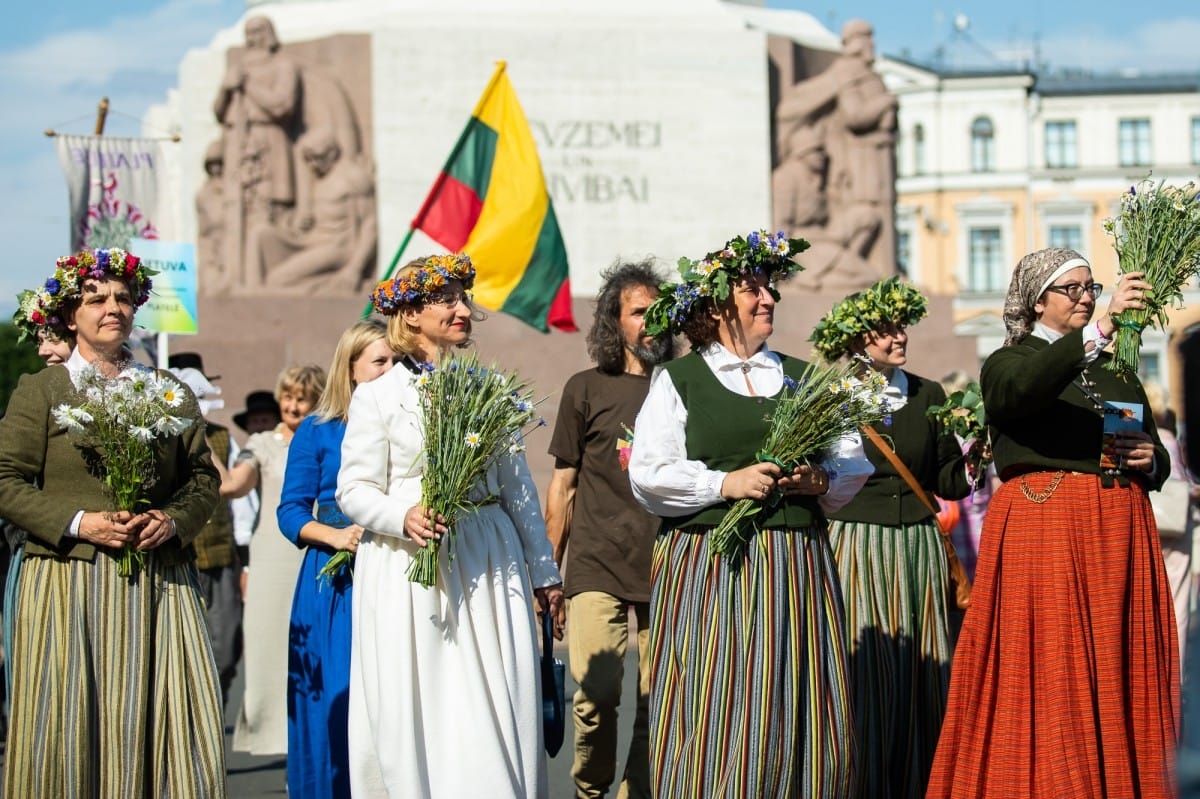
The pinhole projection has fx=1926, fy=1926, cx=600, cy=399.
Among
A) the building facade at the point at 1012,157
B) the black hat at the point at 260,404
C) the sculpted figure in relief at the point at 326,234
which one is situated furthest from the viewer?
the building facade at the point at 1012,157

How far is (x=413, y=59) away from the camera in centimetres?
1812

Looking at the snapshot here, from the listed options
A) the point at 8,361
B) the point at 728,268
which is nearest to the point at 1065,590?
the point at 728,268

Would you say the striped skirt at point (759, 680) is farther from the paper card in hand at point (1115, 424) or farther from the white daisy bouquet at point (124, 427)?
the white daisy bouquet at point (124, 427)

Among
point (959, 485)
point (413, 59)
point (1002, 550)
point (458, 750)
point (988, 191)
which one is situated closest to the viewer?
point (458, 750)

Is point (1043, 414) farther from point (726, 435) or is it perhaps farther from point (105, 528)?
point (105, 528)

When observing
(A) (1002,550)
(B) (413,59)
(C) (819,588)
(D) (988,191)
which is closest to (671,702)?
(C) (819,588)

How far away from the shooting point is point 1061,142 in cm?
6506

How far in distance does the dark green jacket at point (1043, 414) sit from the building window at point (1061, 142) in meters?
60.8

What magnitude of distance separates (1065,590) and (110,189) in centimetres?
983

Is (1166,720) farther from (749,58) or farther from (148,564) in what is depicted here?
(749,58)

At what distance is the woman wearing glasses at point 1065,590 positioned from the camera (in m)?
5.94

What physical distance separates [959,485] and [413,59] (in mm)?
11641

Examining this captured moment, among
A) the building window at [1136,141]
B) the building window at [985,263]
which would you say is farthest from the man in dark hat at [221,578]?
the building window at [1136,141]

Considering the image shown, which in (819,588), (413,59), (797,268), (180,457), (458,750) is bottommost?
(458,750)
